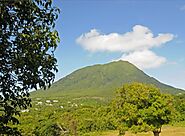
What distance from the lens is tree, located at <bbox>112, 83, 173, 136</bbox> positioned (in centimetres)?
2847

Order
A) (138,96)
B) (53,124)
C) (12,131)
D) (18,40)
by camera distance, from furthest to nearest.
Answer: (53,124)
(138,96)
(12,131)
(18,40)

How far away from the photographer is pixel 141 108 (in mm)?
29188

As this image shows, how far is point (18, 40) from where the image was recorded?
6758 mm

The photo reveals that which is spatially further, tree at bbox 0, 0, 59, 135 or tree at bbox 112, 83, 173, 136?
tree at bbox 112, 83, 173, 136

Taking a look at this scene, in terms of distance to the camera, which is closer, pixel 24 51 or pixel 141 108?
pixel 24 51

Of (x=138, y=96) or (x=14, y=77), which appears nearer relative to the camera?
(x=14, y=77)

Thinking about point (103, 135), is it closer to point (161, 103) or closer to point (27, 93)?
point (161, 103)

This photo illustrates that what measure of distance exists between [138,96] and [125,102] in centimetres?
125

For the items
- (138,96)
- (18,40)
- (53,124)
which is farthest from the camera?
(53,124)

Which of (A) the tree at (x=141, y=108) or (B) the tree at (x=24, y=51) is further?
(A) the tree at (x=141, y=108)

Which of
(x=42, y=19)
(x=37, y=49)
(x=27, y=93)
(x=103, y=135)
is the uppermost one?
(x=42, y=19)

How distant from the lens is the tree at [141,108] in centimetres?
2847

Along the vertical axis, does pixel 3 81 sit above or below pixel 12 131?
above

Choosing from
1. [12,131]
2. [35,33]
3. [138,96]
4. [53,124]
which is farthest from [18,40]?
[53,124]
